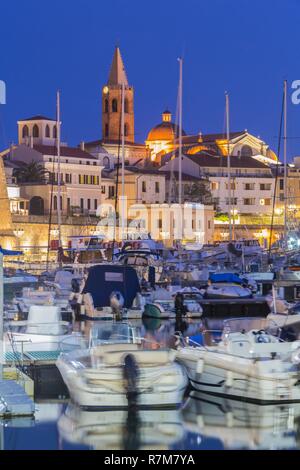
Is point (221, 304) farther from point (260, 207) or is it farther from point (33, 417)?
point (260, 207)

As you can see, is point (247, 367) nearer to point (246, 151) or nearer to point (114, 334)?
point (114, 334)

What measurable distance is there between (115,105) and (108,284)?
9442cm

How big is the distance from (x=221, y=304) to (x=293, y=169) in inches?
2834

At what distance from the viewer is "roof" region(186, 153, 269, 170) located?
9800 cm

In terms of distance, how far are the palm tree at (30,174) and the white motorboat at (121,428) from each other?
63.3 m

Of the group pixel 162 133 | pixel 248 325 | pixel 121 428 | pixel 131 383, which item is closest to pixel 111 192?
pixel 162 133

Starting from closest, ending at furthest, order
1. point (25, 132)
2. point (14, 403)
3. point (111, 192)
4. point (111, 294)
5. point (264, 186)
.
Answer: point (14, 403)
point (111, 294)
point (111, 192)
point (25, 132)
point (264, 186)

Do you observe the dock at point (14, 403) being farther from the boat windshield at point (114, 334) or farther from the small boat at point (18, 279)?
the small boat at point (18, 279)

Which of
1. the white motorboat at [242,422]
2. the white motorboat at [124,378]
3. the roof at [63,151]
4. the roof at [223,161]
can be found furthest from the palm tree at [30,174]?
the white motorboat at [124,378]

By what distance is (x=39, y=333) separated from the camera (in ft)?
66.8

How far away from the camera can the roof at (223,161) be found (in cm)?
9800
